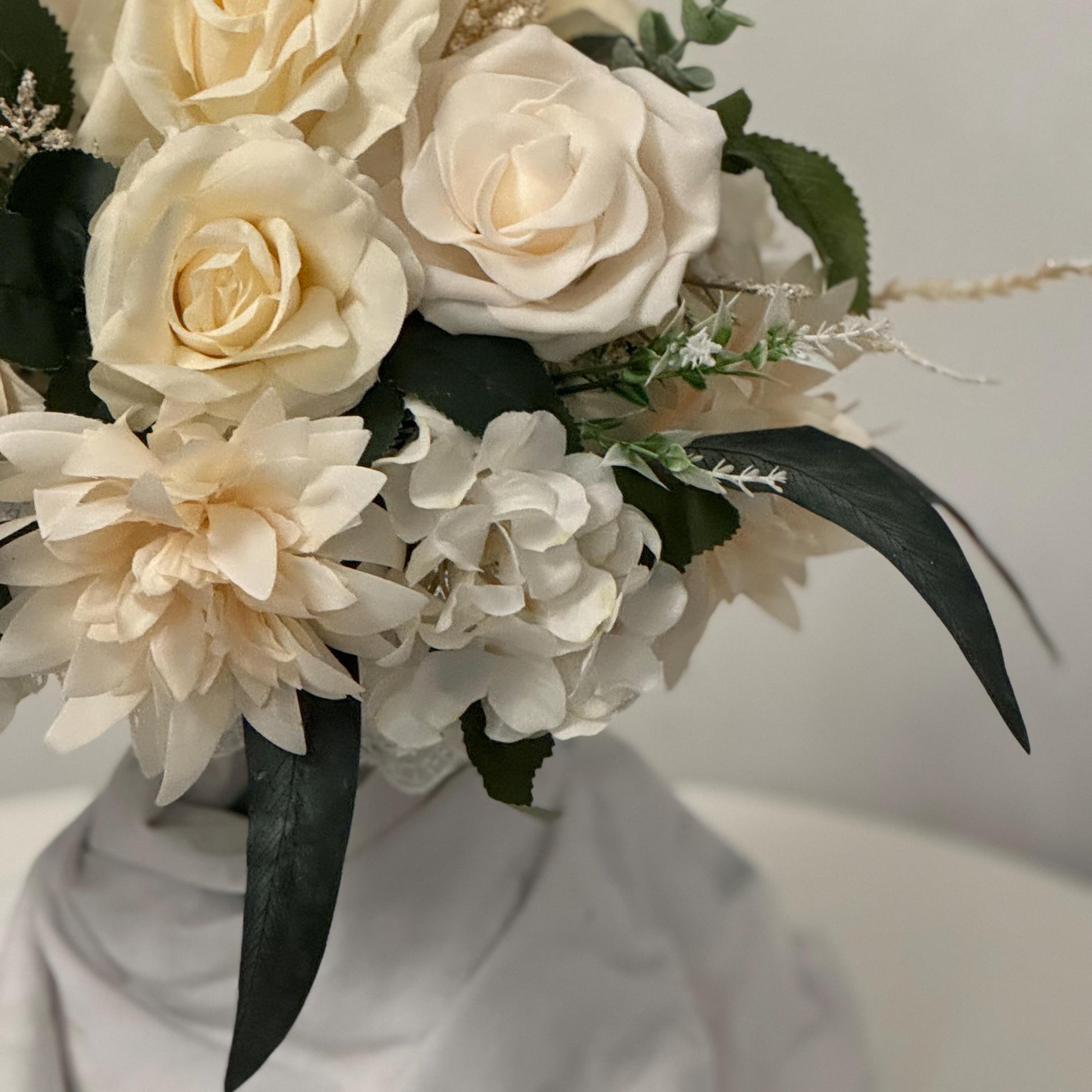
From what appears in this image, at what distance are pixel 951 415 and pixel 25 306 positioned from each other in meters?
0.84

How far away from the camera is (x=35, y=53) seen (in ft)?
1.71

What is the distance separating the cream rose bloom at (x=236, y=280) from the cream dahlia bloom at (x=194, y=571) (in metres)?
0.02

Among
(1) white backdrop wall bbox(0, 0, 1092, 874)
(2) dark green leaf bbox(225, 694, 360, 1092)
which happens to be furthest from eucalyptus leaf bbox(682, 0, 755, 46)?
(1) white backdrop wall bbox(0, 0, 1092, 874)

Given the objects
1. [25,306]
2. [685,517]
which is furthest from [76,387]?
[685,517]

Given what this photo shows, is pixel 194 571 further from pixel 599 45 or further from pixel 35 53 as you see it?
pixel 599 45

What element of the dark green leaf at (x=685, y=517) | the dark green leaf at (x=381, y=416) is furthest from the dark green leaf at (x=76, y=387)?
the dark green leaf at (x=685, y=517)

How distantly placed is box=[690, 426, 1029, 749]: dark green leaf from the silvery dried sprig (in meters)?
0.28

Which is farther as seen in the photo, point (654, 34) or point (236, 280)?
point (654, 34)

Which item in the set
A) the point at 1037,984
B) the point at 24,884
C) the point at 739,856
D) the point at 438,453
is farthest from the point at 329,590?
the point at 1037,984

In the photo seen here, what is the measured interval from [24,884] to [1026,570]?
0.84m

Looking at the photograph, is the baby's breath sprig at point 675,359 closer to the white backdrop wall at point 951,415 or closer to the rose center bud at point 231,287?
the rose center bud at point 231,287

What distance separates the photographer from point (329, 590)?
439mm

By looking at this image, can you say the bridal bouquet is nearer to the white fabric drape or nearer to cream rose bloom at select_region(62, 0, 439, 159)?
cream rose bloom at select_region(62, 0, 439, 159)

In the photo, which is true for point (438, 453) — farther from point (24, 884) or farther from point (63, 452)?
point (24, 884)
